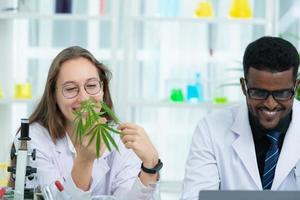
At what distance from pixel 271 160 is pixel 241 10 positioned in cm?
188

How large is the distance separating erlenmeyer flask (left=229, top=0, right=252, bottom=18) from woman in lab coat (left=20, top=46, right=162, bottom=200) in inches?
65.0

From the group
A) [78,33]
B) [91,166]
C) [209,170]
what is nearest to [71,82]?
[91,166]

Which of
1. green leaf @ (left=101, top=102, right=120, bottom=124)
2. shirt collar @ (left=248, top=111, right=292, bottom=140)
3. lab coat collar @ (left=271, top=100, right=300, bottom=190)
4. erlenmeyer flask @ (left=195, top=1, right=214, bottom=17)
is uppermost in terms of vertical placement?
erlenmeyer flask @ (left=195, top=1, right=214, bottom=17)

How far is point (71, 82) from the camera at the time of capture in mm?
2434

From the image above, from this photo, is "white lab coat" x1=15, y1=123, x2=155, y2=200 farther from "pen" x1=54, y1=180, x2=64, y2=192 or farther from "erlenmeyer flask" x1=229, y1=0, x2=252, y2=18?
"erlenmeyer flask" x1=229, y1=0, x2=252, y2=18

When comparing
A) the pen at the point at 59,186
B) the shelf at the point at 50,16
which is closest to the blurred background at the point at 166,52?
the shelf at the point at 50,16

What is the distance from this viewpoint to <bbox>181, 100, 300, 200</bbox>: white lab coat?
7.54 feet

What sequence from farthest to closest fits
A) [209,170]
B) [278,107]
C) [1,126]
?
[1,126] < [209,170] < [278,107]

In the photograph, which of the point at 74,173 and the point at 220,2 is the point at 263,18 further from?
the point at 74,173

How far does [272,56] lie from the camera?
2178 millimetres

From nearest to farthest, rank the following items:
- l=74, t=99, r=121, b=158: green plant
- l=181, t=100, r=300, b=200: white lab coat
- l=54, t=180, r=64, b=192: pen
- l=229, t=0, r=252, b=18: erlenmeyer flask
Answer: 1. l=74, t=99, r=121, b=158: green plant
2. l=54, t=180, r=64, b=192: pen
3. l=181, t=100, r=300, b=200: white lab coat
4. l=229, t=0, r=252, b=18: erlenmeyer flask

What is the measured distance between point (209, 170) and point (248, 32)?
2186 mm

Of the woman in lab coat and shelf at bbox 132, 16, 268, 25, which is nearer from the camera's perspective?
the woman in lab coat

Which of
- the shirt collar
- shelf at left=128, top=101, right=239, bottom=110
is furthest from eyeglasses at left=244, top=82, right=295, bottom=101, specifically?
shelf at left=128, top=101, right=239, bottom=110
